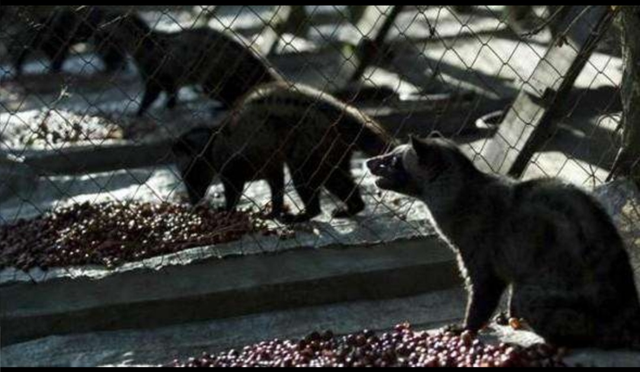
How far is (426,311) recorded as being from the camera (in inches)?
250

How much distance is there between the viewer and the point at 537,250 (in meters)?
5.39

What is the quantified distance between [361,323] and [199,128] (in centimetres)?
283

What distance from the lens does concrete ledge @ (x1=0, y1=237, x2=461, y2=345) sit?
20.3 feet

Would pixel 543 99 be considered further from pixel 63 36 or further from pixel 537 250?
pixel 63 36

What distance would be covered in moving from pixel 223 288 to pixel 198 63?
4.07 metres

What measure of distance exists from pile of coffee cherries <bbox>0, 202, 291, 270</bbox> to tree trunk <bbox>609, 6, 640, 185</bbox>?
5.49 ft

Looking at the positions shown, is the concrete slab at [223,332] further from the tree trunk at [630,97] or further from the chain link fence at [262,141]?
the tree trunk at [630,97]

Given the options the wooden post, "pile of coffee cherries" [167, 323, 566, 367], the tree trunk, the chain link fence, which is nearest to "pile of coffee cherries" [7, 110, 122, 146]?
the chain link fence

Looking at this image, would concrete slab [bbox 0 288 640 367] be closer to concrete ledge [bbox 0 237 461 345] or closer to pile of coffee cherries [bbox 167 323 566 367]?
concrete ledge [bbox 0 237 461 345]

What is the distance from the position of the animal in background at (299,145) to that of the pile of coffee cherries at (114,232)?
400mm

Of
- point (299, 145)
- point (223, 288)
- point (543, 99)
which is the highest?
point (299, 145)

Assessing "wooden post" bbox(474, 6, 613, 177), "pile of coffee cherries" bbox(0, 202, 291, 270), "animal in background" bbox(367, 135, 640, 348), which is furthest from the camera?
"wooden post" bbox(474, 6, 613, 177)

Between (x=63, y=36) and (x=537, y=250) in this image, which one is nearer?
(x=537, y=250)

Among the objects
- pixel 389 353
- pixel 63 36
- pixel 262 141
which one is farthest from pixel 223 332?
pixel 63 36
